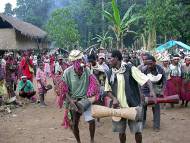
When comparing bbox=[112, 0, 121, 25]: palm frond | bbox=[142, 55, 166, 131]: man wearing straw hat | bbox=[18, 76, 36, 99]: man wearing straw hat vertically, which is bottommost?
bbox=[18, 76, 36, 99]: man wearing straw hat

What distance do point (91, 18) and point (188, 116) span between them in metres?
45.2

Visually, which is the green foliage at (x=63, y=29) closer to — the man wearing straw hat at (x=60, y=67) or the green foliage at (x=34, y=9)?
the green foliage at (x=34, y=9)

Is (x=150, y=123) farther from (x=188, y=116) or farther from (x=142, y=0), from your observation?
(x=142, y=0)

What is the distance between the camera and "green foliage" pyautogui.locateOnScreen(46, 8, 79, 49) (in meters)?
42.2

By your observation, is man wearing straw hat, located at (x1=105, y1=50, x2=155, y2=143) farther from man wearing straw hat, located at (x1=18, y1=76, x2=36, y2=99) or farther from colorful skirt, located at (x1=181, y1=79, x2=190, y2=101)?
man wearing straw hat, located at (x1=18, y1=76, x2=36, y2=99)

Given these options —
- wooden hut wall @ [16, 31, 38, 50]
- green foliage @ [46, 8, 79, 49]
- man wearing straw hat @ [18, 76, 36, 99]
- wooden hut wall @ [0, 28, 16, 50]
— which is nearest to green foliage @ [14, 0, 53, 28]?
green foliage @ [46, 8, 79, 49]

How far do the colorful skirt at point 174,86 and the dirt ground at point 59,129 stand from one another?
1.52ft

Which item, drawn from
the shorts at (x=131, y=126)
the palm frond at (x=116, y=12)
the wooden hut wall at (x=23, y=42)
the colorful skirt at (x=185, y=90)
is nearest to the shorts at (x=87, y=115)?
the shorts at (x=131, y=126)

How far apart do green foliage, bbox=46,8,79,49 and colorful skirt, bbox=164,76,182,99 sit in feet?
102

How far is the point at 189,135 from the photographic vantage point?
7922 millimetres

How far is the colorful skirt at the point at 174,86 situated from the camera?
1138 centimetres

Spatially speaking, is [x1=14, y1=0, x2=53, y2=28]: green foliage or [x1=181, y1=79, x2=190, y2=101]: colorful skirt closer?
[x1=181, y1=79, x2=190, y2=101]: colorful skirt

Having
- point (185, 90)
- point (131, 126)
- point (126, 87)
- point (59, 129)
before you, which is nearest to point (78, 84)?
point (126, 87)

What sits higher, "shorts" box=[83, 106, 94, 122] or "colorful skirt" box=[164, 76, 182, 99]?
"colorful skirt" box=[164, 76, 182, 99]
